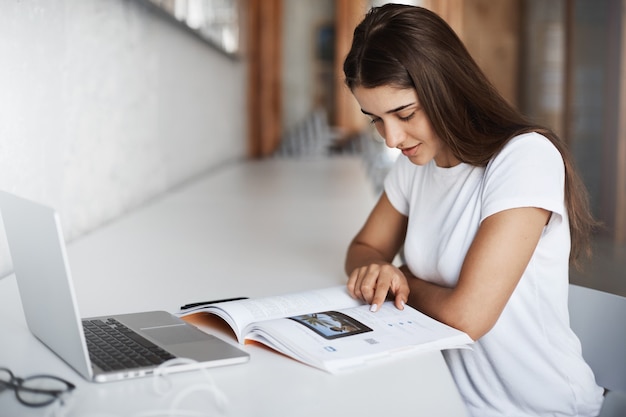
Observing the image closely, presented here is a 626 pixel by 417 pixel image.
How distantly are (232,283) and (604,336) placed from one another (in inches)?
26.7

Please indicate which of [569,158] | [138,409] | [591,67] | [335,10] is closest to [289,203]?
[569,158]

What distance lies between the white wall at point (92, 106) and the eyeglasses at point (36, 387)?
2.01 feet

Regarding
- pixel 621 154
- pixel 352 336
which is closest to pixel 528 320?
pixel 352 336

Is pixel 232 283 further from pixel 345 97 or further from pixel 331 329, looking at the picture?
pixel 345 97

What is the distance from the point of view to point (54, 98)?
5.39ft

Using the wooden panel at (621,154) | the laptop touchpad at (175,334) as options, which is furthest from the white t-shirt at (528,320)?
the wooden panel at (621,154)

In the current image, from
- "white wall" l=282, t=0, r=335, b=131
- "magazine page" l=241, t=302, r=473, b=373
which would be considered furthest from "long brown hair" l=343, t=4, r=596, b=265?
"white wall" l=282, t=0, r=335, b=131

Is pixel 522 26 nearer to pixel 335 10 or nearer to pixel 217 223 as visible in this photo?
pixel 335 10

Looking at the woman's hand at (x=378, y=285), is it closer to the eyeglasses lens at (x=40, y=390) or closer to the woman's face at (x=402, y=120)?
the woman's face at (x=402, y=120)

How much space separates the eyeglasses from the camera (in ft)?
2.37

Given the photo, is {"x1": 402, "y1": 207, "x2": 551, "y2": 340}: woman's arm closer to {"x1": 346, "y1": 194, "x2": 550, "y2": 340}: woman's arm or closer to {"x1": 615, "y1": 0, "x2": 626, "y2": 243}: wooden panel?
{"x1": 346, "y1": 194, "x2": 550, "y2": 340}: woman's arm

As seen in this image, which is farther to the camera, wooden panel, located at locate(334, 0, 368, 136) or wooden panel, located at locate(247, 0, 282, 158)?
wooden panel, located at locate(334, 0, 368, 136)

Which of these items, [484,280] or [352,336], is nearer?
[352,336]

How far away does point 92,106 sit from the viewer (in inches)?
76.3
